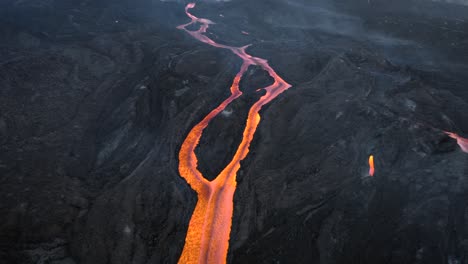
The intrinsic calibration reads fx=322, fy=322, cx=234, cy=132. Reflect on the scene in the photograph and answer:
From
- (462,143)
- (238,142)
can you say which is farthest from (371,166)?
(238,142)

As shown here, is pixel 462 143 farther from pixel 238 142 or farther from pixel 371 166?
pixel 238 142

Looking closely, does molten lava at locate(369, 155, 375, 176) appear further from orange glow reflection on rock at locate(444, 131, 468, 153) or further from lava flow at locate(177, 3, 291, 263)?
lava flow at locate(177, 3, 291, 263)

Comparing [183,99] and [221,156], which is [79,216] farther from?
[183,99]

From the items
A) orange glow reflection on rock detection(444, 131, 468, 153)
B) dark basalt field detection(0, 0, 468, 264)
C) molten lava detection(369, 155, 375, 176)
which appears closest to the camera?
dark basalt field detection(0, 0, 468, 264)

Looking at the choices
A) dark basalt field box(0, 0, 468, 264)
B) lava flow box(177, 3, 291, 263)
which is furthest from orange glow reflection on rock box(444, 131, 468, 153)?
lava flow box(177, 3, 291, 263)

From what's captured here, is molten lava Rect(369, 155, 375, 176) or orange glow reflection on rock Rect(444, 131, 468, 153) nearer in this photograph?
molten lava Rect(369, 155, 375, 176)

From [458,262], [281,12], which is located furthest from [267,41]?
[458,262]

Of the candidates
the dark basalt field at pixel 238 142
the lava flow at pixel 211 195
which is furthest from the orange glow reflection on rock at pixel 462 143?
the lava flow at pixel 211 195
